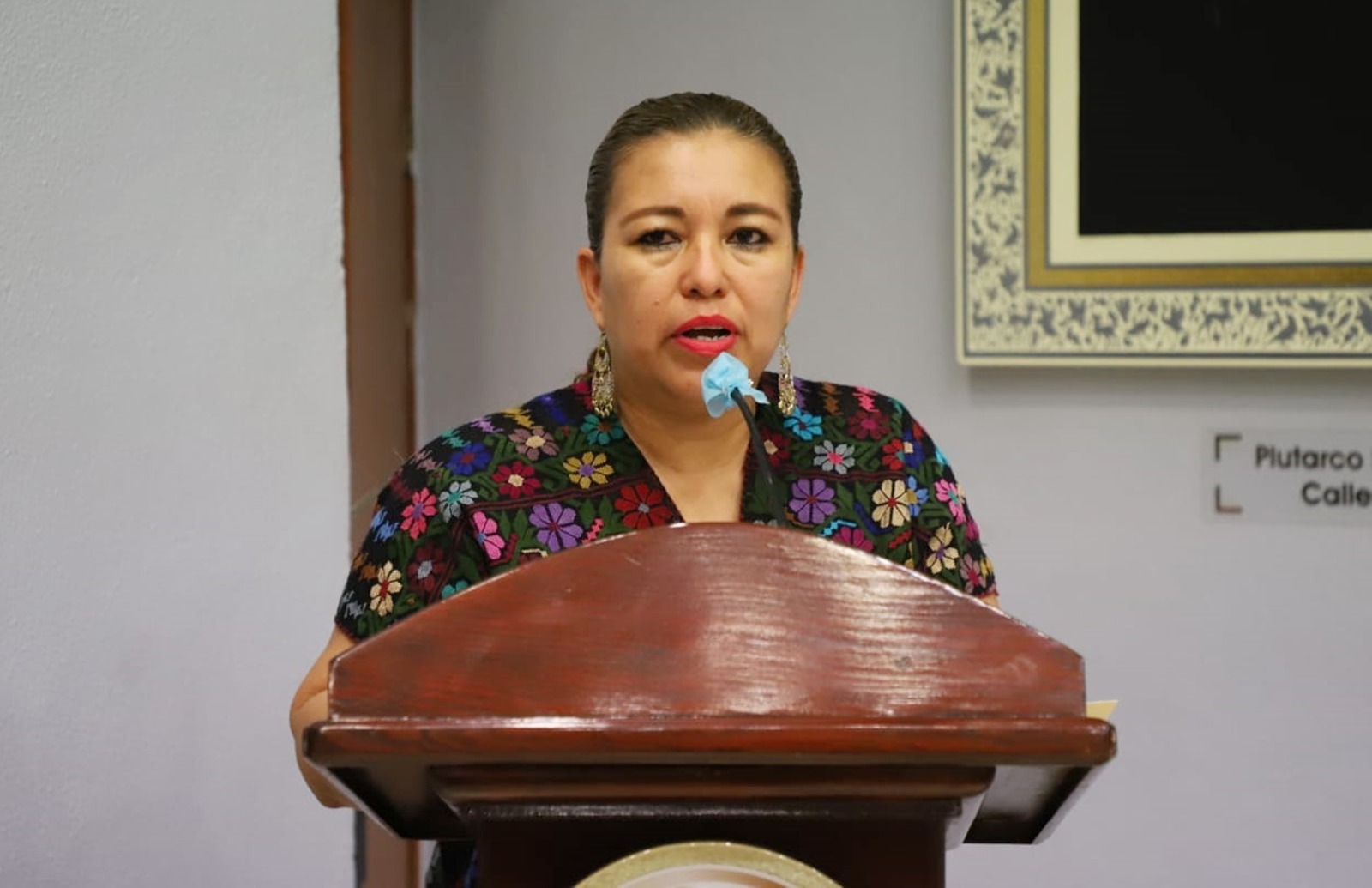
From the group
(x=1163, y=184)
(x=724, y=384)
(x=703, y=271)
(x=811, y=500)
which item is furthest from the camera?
(x=1163, y=184)

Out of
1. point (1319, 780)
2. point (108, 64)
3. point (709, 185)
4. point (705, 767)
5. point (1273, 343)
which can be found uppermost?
point (108, 64)

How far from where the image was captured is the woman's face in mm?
1104

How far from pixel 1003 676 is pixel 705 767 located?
0.45 ft

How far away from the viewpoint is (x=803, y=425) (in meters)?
1.25

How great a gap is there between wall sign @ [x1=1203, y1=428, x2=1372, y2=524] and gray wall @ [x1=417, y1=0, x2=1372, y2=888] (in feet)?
0.07

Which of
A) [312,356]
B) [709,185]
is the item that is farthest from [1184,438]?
[312,356]

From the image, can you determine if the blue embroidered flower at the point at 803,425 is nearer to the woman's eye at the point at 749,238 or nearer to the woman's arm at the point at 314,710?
the woman's eye at the point at 749,238

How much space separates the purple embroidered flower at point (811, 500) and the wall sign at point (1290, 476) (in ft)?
3.01

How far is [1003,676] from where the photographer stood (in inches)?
22.8

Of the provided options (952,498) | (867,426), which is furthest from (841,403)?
(952,498)

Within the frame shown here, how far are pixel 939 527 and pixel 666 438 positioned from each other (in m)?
0.27

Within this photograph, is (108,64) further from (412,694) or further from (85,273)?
(412,694)

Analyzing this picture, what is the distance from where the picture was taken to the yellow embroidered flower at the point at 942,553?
1222mm

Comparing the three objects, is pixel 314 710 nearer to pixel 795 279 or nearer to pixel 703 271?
pixel 703 271
